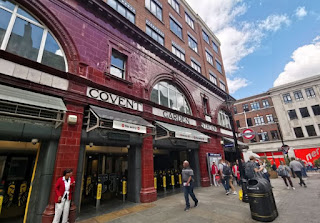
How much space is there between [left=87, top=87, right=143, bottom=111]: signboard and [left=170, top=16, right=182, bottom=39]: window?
10.3 meters

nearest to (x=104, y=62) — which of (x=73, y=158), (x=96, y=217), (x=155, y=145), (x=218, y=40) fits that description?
(x=73, y=158)

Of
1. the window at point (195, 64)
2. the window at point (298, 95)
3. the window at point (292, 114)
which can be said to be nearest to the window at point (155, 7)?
the window at point (195, 64)

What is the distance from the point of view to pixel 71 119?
6.30m

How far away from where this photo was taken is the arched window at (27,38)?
19.7ft

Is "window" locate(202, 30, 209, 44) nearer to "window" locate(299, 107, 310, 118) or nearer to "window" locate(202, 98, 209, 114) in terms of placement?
"window" locate(202, 98, 209, 114)

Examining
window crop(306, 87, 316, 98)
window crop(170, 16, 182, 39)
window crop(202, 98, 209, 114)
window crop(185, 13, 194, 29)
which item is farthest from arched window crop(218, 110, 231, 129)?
window crop(306, 87, 316, 98)

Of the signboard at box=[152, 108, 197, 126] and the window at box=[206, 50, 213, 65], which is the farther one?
the window at box=[206, 50, 213, 65]

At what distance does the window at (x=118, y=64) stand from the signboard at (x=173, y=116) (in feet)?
10.1

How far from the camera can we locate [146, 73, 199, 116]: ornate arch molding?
10642 mm

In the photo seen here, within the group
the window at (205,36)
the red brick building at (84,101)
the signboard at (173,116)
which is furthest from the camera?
the window at (205,36)

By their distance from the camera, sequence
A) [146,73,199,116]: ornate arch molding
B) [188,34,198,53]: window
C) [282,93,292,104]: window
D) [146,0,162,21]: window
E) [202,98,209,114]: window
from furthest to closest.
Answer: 1. [282,93,292,104]: window
2. [188,34,198,53]: window
3. [202,98,209,114]: window
4. [146,0,162,21]: window
5. [146,73,199,116]: ornate arch molding

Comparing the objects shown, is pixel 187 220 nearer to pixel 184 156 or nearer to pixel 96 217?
pixel 96 217

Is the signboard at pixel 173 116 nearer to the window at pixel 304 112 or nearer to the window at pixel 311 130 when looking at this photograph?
the window at pixel 311 130

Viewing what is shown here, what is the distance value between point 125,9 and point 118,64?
4.84 metres
